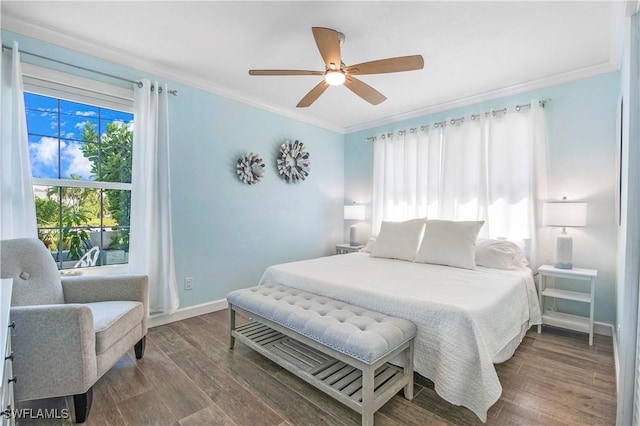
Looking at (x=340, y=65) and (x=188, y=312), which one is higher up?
(x=340, y=65)

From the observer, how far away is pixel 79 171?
2637 millimetres

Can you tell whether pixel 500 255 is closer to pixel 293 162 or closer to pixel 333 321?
pixel 333 321

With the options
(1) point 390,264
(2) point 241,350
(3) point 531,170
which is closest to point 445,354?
(1) point 390,264

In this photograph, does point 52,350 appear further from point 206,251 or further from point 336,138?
point 336,138

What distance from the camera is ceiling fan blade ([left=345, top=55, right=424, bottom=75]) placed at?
205cm

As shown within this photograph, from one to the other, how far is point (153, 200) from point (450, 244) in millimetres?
2953

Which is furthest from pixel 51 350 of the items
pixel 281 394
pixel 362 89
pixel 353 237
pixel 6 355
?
pixel 353 237

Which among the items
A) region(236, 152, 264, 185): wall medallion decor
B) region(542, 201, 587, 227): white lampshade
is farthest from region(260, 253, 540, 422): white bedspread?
region(236, 152, 264, 185): wall medallion decor

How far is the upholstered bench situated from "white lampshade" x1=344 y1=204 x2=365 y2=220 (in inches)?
92.6

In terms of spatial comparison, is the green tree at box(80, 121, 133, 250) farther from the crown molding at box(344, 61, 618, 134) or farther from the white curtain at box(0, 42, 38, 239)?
the crown molding at box(344, 61, 618, 134)

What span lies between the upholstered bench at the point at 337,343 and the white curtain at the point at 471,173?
2.22 m

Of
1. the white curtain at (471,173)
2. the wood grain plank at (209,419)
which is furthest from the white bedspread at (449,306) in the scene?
the wood grain plank at (209,419)

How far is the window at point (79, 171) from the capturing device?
2445mm

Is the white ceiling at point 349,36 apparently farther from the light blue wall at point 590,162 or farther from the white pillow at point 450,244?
the white pillow at point 450,244
